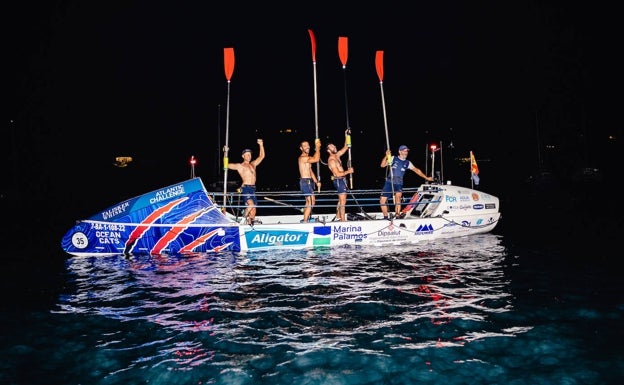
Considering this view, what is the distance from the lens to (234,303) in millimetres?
7957

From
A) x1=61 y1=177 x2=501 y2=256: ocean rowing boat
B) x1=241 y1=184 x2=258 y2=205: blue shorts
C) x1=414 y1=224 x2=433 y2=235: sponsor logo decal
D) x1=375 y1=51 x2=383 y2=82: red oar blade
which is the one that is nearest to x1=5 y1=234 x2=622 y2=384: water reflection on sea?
x1=61 y1=177 x2=501 y2=256: ocean rowing boat

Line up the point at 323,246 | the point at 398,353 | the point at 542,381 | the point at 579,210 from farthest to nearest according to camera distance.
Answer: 1. the point at 579,210
2. the point at 323,246
3. the point at 398,353
4. the point at 542,381

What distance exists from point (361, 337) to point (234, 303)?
281 centimetres

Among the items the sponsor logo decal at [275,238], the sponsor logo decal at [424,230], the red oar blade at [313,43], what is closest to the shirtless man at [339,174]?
the sponsor logo decal at [275,238]

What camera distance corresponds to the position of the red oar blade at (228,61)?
551 inches

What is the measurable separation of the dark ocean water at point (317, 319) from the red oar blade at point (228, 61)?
6215 mm

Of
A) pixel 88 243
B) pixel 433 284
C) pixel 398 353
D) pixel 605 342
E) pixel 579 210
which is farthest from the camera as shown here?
pixel 579 210

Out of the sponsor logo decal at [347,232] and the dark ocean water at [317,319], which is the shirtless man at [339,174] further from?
the dark ocean water at [317,319]

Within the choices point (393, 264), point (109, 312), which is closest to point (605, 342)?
point (393, 264)

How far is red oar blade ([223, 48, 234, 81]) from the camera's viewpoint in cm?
1399

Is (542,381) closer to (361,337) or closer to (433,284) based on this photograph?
(361,337)

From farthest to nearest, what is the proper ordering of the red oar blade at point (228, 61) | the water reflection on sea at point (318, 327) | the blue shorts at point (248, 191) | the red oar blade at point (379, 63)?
the red oar blade at point (379, 63) < the red oar blade at point (228, 61) < the blue shorts at point (248, 191) < the water reflection on sea at point (318, 327)

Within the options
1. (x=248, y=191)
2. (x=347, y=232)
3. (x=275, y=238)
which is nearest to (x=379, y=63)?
(x=347, y=232)

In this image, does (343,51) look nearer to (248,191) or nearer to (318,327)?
(248,191)
